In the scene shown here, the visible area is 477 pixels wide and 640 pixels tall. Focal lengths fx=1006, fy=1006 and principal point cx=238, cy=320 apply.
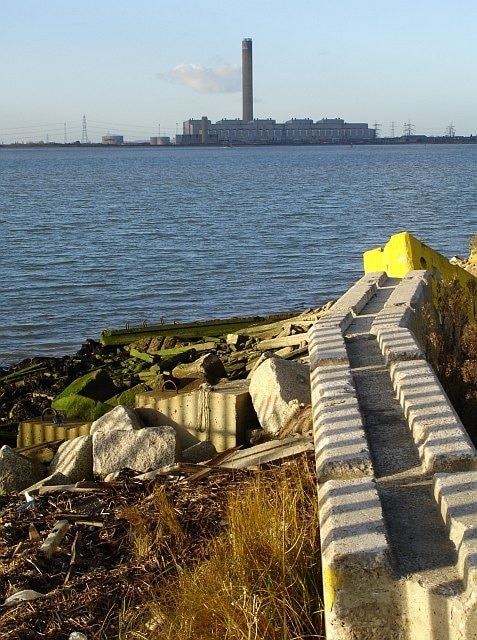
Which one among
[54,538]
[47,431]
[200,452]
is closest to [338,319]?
[200,452]

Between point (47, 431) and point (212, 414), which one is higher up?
point (212, 414)

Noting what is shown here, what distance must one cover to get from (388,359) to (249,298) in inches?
667

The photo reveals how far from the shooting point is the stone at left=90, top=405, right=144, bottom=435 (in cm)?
760

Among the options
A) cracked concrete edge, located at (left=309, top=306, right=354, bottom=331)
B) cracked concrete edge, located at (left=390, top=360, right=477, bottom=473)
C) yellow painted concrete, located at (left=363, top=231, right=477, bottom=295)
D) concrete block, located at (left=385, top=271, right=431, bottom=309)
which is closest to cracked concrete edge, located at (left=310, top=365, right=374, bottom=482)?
cracked concrete edge, located at (left=390, top=360, right=477, bottom=473)

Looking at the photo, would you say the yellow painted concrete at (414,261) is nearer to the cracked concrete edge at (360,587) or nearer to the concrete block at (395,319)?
the concrete block at (395,319)

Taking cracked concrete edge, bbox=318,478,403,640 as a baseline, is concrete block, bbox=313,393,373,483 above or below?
above

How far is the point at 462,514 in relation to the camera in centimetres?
380

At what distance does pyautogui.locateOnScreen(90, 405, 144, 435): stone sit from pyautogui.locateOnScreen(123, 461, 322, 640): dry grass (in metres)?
2.51

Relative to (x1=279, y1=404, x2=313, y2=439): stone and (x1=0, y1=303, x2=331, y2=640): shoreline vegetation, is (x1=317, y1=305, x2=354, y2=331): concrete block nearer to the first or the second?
(x1=279, y1=404, x2=313, y2=439): stone

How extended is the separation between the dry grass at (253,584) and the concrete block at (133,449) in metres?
1.83

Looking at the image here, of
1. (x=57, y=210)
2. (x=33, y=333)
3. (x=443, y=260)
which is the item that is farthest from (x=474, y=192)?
(x=443, y=260)

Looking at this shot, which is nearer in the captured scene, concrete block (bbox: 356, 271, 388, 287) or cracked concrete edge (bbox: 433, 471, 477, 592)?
cracked concrete edge (bbox: 433, 471, 477, 592)

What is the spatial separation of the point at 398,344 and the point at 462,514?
7.84ft

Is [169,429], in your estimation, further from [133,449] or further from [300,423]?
[300,423]
